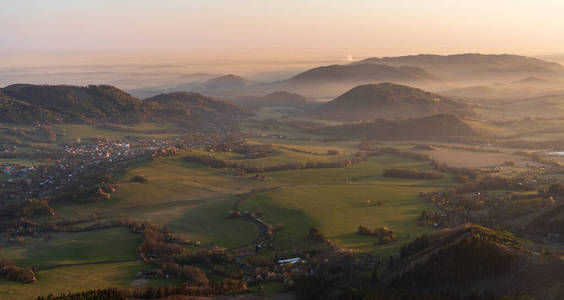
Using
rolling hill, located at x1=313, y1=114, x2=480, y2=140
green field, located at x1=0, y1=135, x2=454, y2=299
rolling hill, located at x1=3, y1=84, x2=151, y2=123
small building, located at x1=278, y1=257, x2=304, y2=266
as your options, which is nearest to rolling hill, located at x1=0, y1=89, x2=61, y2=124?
rolling hill, located at x1=3, y1=84, x2=151, y2=123

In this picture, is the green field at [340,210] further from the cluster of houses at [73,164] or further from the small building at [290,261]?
the cluster of houses at [73,164]

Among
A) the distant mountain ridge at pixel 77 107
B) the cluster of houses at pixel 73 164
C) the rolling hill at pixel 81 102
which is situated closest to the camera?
the cluster of houses at pixel 73 164

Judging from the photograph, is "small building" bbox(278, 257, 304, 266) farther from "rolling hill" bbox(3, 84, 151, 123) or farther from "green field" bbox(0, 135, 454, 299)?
"rolling hill" bbox(3, 84, 151, 123)

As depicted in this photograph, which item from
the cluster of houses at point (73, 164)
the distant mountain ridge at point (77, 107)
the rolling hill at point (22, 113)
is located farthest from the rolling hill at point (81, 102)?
the cluster of houses at point (73, 164)


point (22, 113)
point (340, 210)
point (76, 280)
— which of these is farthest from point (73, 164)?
point (76, 280)

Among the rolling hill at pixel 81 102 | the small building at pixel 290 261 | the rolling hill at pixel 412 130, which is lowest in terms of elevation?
the small building at pixel 290 261

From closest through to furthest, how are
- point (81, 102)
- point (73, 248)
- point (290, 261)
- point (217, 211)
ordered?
point (290, 261), point (73, 248), point (217, 211), point (81, 102)

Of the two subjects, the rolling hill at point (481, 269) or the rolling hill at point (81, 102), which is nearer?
the rolling hill at point (481, 269)

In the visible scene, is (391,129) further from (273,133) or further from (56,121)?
(56,121)

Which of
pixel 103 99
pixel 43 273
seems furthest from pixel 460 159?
pixel 103 99

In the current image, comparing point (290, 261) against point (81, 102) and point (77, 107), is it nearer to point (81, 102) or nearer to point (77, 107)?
point (77, 107)

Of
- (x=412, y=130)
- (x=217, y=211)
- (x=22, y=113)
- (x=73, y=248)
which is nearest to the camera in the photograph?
(x=73, y=248)
